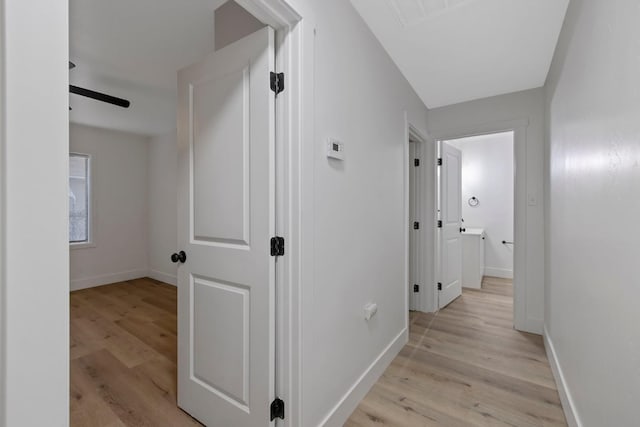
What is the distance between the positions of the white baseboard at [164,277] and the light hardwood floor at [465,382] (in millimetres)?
3558

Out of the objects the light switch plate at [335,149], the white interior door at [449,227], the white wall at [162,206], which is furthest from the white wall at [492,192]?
the white wall at [162,206]

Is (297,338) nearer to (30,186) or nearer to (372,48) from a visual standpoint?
(30,186)

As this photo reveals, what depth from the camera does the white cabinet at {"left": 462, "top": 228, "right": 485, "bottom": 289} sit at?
13.7ft

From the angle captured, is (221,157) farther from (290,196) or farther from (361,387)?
(361,387)

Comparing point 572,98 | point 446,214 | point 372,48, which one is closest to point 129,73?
point 372,48

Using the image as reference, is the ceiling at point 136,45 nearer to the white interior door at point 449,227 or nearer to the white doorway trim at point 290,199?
the white doorway trim at point 290,199

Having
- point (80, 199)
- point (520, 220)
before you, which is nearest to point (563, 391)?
point (520, 220)

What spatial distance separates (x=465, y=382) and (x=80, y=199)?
Result: 5.26 meters

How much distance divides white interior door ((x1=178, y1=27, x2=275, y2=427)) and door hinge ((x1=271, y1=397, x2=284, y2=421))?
0.09 feet

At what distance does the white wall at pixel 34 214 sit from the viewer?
513 mm

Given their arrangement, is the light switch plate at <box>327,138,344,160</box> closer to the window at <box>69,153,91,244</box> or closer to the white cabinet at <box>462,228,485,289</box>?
the white cabinet at <box>462,228,485,289</box>

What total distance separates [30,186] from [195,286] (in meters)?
1.12

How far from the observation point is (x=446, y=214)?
3410 millimetres

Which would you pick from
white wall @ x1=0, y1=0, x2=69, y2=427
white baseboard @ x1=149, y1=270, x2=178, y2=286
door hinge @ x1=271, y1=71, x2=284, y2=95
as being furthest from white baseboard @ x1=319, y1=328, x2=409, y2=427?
white baseboard @ x1=149, y1=270, x2=178, y2=286
